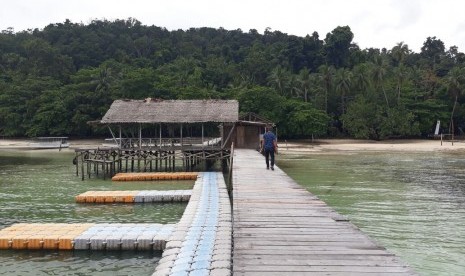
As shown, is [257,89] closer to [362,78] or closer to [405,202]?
[362,78]

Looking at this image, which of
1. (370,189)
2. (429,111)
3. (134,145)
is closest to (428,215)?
(370,189)

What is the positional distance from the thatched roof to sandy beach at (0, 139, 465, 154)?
18285mm

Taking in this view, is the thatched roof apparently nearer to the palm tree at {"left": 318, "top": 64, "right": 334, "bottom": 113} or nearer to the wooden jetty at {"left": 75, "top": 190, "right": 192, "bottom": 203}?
the wooden jetty at {"left": 75, "top": 190, "right": 192, "bottom": 203}

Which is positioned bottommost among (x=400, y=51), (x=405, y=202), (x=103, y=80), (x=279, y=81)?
(x=405, y=202)

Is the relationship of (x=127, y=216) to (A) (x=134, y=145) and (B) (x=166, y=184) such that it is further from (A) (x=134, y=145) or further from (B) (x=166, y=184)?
(A) (x=134, y=145)

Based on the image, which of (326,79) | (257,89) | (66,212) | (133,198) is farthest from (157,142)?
(326,79)

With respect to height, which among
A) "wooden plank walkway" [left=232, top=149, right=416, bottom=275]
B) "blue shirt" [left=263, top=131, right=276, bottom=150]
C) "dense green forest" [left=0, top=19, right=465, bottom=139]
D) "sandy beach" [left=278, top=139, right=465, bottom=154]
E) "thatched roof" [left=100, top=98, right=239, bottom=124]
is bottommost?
"sandy beach" [left=278, top=139, right=465, bottom=154]

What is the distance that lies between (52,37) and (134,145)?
71679 mm

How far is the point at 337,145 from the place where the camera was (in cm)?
5325

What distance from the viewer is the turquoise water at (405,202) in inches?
439

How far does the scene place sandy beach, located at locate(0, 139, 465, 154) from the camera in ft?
158

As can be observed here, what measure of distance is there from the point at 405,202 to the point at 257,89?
39.2m

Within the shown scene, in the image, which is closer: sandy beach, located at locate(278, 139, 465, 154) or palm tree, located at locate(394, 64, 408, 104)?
sandy beach, located at locate(278, 139, 465, 154)

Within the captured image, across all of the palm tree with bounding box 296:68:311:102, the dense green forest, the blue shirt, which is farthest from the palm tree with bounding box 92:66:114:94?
the blue shirt
